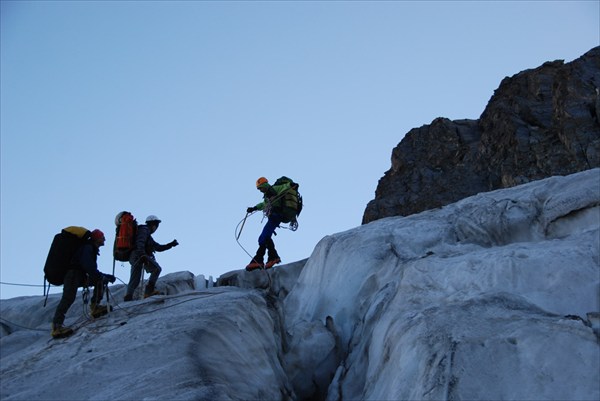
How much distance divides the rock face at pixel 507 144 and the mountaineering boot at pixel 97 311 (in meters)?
22.2

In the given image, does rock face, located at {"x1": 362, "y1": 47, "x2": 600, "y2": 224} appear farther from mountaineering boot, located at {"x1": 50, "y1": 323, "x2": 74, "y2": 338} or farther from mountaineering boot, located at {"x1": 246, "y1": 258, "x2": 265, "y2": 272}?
mountaineering boot, located at {"x1": 50, "y1": 323, "x2": 74, "y2": 338}

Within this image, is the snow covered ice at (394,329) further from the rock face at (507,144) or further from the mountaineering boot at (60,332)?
the rock face at (507,144)

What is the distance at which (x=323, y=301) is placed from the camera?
46.8 feet

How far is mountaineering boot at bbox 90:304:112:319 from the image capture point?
42.3 ft

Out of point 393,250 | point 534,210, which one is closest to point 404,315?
point 393,250

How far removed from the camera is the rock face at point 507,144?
31.7 m

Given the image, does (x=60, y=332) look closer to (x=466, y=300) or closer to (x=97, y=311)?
(x=97, y=311)

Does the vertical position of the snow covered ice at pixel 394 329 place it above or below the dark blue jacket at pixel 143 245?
below

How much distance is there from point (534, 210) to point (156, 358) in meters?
7.93

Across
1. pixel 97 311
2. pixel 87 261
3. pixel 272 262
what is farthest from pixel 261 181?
pixel 97 311

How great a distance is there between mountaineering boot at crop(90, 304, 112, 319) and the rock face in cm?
2219

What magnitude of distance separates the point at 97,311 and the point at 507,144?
83.7 feet

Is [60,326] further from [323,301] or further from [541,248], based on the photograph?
[541,248]

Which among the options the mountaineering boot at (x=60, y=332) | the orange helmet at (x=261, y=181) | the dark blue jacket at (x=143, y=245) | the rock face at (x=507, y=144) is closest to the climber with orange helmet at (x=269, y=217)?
the orange helmet at (x=261, y=181)
